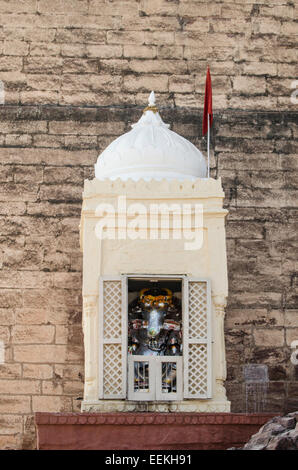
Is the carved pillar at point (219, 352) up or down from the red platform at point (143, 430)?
up

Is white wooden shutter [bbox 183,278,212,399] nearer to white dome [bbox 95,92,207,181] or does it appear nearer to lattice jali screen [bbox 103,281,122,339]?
lattice jali screen [bbox 103,281,122,339]

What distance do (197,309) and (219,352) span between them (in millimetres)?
400

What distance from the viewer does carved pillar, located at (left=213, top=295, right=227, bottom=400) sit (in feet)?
27.0

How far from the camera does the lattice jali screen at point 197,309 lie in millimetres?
8344

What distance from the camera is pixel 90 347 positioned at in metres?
8.28

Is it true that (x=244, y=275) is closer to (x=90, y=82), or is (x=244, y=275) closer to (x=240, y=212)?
(x=240, y=212)

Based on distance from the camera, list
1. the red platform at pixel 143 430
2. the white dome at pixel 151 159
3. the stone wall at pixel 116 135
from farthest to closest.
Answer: the stone wall at pixel 116 135
the white dome at pixel 151 159
the red platform at pixel 143 430

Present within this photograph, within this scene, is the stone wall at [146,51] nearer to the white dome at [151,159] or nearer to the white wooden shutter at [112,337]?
the white dome at [151,159]

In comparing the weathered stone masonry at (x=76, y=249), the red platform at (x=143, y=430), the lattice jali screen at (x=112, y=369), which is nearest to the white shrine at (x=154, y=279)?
the lattice jali screen at (x=112, y=369)

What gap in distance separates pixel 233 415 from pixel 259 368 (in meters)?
2.60

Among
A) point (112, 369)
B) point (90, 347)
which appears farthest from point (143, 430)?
point (90, 347)

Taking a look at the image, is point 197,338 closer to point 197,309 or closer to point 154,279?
point 197,309

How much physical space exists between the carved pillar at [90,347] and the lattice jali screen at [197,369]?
0.77 meters

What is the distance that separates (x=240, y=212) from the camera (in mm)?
10898
